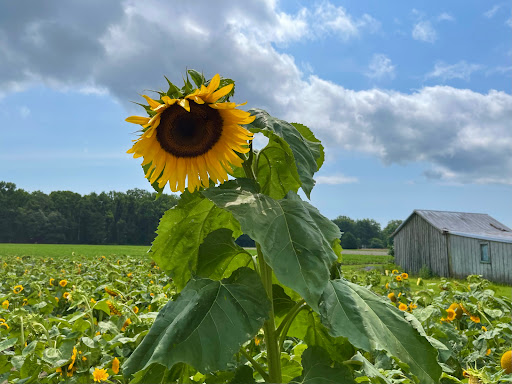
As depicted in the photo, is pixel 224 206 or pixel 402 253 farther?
pixel 402 253

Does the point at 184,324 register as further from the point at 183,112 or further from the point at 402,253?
the point at 402,253

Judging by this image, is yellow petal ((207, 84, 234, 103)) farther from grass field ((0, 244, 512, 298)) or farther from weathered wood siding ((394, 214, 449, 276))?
weathered wood siding ((394, 214, 449, 276))

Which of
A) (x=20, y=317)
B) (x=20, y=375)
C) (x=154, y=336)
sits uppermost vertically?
(x=154, y=336)

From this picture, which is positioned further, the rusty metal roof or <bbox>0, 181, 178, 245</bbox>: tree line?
<bbox>0, 181, 178, 245</bbox>: tree line

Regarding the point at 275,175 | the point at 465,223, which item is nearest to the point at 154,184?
the point at 275,175

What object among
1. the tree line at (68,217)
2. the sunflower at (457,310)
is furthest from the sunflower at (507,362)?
the tree line at (68,217)

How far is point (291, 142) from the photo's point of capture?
1440mm

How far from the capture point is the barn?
1953 centimetres

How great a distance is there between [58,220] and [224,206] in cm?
6529

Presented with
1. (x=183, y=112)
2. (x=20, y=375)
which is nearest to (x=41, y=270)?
(x=20, y=375)

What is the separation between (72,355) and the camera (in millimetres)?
2990

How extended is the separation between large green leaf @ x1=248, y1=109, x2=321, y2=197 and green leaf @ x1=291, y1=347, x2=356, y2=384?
53 centimetres

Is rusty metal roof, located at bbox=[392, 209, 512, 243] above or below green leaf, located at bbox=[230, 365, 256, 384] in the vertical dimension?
above

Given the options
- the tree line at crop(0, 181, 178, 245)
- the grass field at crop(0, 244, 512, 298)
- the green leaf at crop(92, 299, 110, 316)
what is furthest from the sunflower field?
the tree line at crop(0, 181, 178, 245)
